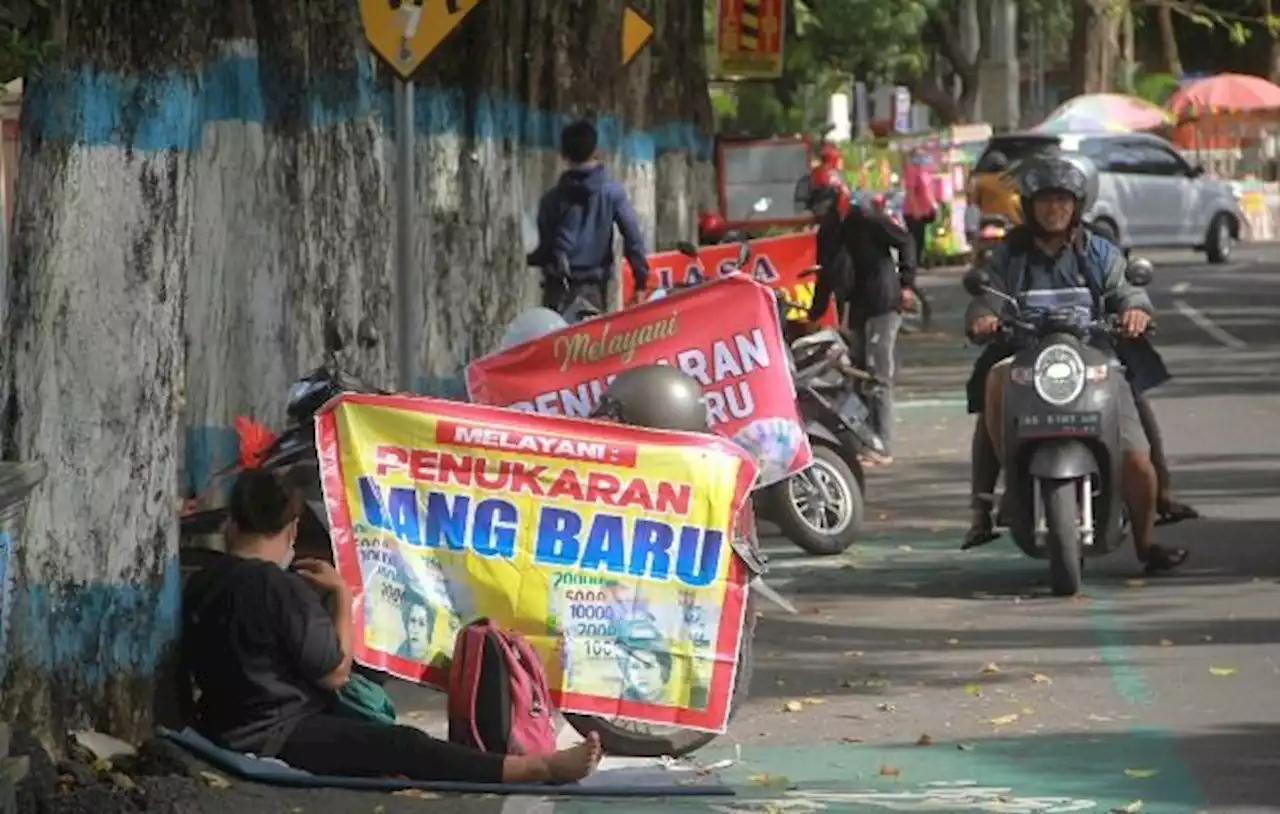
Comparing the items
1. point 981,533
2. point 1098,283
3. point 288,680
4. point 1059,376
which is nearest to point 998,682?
point 1059,376

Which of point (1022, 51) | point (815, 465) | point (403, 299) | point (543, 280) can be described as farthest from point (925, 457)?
point (1022, 51)

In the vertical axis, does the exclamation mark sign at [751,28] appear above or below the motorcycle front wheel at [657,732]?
above

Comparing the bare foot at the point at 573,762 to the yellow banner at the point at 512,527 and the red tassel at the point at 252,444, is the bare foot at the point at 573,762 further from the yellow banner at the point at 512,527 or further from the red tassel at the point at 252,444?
the red tassel at the point at 252,444

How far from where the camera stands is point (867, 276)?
20.0 meters

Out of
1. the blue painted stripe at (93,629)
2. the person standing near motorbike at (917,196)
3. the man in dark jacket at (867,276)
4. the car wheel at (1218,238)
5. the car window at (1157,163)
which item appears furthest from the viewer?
the car window at (1157,163)

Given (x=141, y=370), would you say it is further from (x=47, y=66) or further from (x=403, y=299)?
(x=403, y=299)

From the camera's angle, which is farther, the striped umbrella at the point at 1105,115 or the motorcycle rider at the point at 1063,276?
the striped umbrella at the point at 1105,115

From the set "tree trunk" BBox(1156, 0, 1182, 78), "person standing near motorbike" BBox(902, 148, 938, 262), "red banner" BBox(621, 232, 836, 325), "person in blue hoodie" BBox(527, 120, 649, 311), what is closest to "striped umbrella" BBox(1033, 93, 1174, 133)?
"person standing near motorbike" BBox(902, 148, 938, 262)

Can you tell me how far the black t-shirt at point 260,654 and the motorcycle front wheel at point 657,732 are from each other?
1.07 meters

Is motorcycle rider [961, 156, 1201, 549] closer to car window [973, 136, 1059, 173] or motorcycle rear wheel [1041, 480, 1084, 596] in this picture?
motorcycle rear wheel [1041, 480, 1084, 596]

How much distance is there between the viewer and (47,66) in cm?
878

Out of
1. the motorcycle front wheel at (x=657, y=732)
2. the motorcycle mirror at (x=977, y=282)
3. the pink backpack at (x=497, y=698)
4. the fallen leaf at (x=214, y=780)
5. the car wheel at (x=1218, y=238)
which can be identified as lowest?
the car wheel at (x=1218, y=238)

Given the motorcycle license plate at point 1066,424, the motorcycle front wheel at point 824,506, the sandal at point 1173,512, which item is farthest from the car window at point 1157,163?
the motorcycle license plate at point 1066,424

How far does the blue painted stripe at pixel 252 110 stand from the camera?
894 cm
